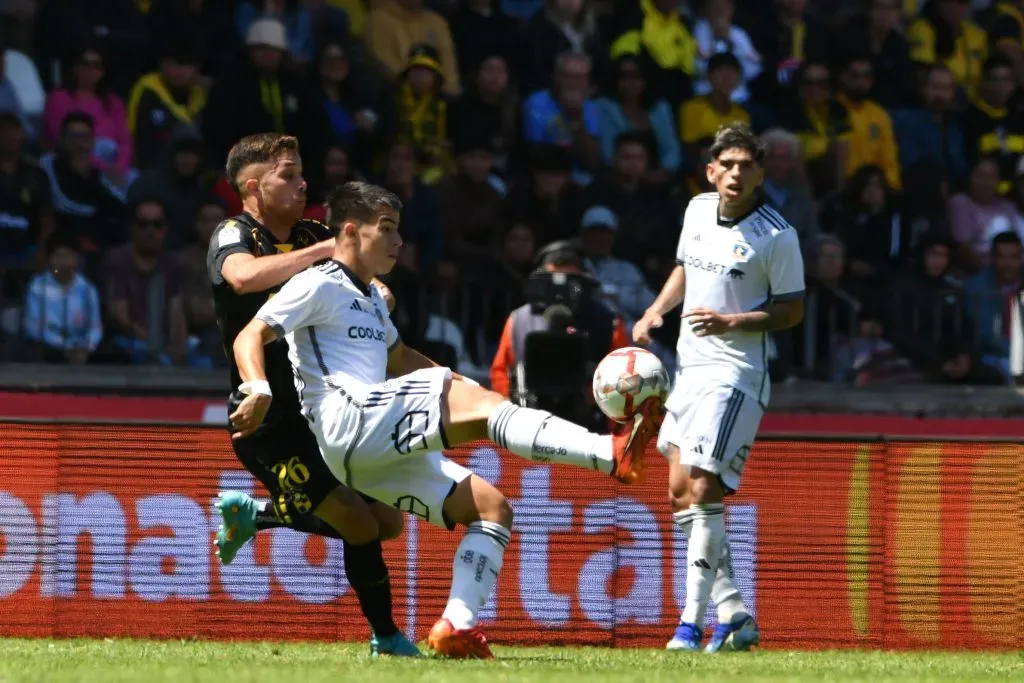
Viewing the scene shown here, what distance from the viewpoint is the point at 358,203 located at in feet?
24.8

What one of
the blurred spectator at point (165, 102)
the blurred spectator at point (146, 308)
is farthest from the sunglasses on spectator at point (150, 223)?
the blurred spectator at point (165, 102)

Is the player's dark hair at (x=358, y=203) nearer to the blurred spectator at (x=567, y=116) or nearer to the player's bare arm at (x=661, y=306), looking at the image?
the player's bare arm at (x=661, y=306)

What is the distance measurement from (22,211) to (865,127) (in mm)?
7047

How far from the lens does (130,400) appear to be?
12156mm

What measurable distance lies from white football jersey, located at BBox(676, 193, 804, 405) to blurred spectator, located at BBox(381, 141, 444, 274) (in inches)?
173

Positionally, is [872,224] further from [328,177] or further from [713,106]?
[328,177]

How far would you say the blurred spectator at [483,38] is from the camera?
15023 mm

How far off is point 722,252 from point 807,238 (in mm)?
5227

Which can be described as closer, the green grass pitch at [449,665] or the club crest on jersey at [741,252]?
the green grass pitch at [449,665]

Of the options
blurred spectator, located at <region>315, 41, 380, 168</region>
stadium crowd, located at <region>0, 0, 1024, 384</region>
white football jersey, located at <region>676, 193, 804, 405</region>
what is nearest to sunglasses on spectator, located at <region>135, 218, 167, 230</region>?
stadium crowd, located at <region>0, 0, 1024, 384</region>

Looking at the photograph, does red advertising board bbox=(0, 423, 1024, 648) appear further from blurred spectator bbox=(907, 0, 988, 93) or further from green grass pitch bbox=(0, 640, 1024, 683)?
blurred spectator bbox=(907, 0, 988, 93)

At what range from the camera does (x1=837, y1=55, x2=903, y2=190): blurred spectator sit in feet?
50.3

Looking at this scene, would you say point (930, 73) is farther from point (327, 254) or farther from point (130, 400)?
point (327, 254)

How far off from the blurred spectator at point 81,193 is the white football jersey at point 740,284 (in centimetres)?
535
